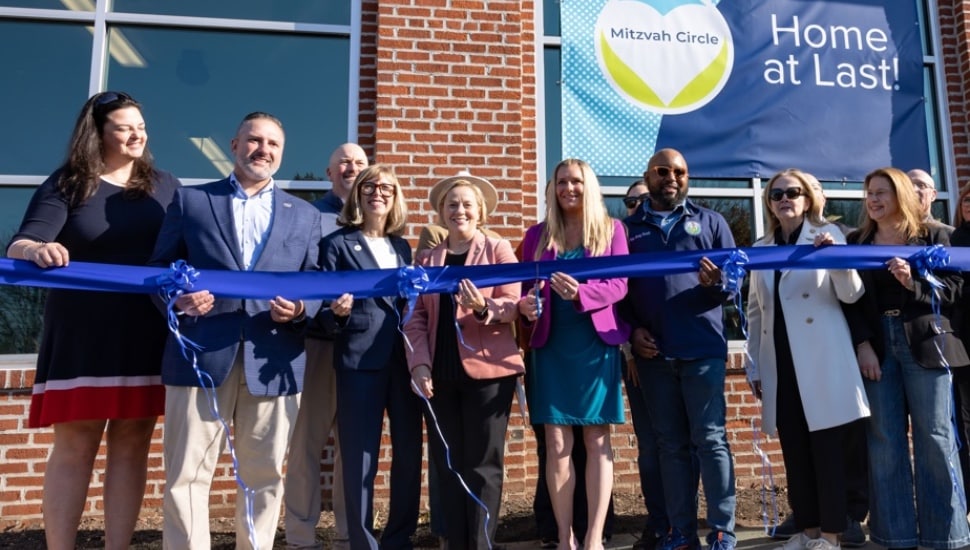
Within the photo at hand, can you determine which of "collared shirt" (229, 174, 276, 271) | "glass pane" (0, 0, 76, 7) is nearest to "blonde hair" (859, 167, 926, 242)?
"collared shirt" (229, 174, 276, 271)

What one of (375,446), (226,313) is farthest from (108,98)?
(375,446)

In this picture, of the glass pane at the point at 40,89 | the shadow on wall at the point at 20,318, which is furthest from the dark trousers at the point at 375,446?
the glass pane at the point at 40,89

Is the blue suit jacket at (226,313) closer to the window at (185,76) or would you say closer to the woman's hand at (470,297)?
the woman's hand at (470,297)

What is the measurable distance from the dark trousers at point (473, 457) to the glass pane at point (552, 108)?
2.49m

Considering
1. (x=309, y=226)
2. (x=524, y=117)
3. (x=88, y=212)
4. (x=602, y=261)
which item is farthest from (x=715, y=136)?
(x=88, y=212)

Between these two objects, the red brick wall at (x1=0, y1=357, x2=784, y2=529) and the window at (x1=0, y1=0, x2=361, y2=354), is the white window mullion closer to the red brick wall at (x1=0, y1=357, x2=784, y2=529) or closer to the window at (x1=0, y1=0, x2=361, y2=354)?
the window at (x1=0, y1=0, x2=361, y2=354)

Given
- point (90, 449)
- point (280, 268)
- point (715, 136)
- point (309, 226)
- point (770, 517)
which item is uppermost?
point (715, 136)

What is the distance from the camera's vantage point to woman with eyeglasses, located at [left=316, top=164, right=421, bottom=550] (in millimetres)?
3234

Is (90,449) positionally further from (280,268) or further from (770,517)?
(770,517)

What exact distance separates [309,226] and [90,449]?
1.34m

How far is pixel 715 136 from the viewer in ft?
18.7

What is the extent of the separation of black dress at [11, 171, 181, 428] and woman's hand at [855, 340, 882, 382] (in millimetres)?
3268

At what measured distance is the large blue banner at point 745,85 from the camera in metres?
5.57

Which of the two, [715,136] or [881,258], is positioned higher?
[715,136]
